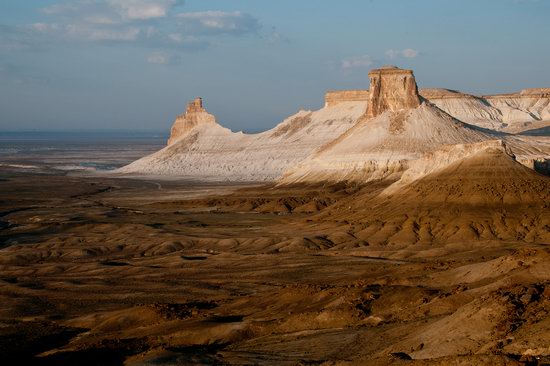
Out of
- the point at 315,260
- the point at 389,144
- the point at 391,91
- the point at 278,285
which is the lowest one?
the point at 315,260

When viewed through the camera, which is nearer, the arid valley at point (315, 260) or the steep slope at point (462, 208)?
the arid valley at point (315, 260)

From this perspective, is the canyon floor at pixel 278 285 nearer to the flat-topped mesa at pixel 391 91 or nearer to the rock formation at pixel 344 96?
the flat-topped mesa at pixel 391 91

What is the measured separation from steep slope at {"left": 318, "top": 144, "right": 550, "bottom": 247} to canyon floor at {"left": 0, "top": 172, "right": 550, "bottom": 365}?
11.3 inches

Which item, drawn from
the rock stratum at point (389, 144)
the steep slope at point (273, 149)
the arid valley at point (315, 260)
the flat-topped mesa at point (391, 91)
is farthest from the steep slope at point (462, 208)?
the steep slope at point (273, 149)

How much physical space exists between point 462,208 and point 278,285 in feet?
94.7

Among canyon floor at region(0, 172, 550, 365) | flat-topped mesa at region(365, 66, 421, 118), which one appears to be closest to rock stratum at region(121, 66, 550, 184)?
flat-topped mesa at region(365, 66, 421, 118)

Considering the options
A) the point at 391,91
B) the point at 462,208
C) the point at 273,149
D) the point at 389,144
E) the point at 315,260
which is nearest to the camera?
the point at 315,260

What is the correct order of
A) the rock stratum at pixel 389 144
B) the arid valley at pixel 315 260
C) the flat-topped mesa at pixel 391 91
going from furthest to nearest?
1. the flat-topped mesa at pixel 391 91
2. the rock stratum at pixel 389 144
3. the arid valley at pixel 315 260

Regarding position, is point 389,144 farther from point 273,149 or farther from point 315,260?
point 273,149

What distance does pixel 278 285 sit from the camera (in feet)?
172

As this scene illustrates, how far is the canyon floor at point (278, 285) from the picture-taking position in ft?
96.9

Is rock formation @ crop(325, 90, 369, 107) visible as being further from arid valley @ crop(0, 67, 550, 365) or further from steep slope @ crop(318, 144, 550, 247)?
steep slope @ crop(318, 144, 550, 247)

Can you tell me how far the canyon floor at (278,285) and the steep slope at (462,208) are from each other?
0.29m

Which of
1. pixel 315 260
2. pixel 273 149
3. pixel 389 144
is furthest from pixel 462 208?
pixel 273 149
